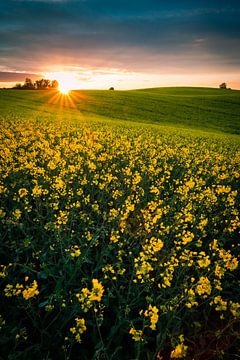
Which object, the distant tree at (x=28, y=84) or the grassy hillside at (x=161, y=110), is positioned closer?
the grassy hillside at (x=161, y=110)

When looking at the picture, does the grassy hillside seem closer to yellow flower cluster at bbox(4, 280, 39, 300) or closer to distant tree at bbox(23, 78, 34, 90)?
yellow flower cluster at bbox(4, 280, 39, 300)

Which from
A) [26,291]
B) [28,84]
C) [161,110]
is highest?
[28,84]

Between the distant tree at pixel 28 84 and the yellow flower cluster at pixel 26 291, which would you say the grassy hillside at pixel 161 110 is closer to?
the yellow flower cluster at pixel 26 291

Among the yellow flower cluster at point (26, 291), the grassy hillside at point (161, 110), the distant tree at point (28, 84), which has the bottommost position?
the yellow flower cluster at point (26, 291)

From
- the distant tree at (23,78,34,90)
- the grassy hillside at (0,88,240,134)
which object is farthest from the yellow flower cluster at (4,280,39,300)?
the distant tree at (23,78,34,90)

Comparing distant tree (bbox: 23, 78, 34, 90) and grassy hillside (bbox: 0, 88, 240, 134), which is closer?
grassy hillside (bbox: 0, 88, 240, 134)

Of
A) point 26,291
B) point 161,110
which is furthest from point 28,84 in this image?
point 26,291

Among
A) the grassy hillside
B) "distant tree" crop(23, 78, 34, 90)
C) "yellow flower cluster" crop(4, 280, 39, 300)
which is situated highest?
"distant tree" crop(23, 78, 34, 90)

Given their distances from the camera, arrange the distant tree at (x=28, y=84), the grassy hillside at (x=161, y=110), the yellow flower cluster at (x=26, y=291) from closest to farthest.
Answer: the yellow flower cluster at (x=26, y=291) → the grassy hillside at (x=161, y=110) → the distant tree at (x=28, y=84)

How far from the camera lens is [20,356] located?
8.94 feet

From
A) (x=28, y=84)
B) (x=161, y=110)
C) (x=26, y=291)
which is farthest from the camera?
(x=28, y=84)

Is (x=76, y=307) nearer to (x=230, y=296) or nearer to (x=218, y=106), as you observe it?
(x=230, y=296)

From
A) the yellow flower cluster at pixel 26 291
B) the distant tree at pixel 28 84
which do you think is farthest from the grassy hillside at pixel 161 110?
the distant tree at pixel 28 84

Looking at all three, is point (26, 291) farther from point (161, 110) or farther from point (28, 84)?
point (28, 84)
